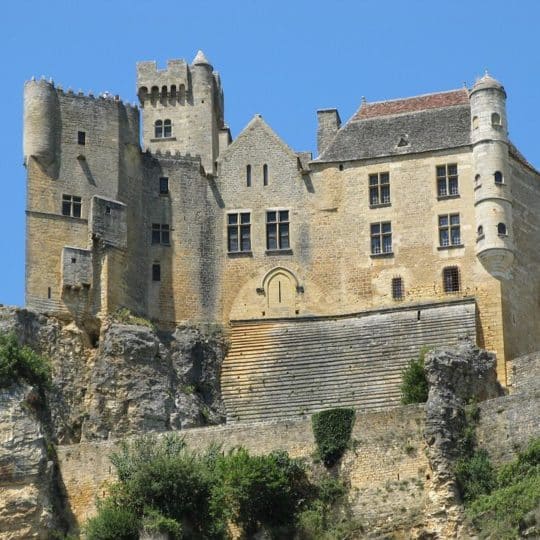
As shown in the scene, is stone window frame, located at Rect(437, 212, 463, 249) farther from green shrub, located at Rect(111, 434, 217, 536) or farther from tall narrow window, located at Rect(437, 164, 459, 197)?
green shrub, located at Rect(111, 434, 217, 536)

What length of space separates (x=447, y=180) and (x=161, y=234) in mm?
9861

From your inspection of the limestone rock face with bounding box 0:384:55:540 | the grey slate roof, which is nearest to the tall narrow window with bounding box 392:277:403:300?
the grey slate roof

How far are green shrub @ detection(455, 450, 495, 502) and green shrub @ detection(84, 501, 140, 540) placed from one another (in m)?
8.75

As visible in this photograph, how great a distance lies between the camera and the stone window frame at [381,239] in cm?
6291

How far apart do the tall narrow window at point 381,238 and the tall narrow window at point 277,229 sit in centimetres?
301

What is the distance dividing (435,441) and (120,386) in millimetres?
12102

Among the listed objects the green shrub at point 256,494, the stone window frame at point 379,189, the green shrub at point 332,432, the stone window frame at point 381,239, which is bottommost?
the green shrub at point 256,494

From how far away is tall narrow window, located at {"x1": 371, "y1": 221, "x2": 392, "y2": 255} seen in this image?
6295 cm

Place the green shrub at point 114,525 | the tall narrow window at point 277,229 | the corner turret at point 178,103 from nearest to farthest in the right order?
the green shrub at point 114,525, the tall narrow window at point 277,229, the corner turret at point 178,103

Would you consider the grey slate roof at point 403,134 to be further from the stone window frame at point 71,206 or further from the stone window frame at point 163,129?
the stone window frame at point 71,206

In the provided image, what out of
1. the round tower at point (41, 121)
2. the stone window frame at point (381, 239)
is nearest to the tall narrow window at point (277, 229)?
the stone window frame at point (381, 239)

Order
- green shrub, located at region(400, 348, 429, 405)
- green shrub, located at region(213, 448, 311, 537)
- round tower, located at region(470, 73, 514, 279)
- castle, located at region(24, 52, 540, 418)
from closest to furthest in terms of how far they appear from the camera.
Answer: green shrub, located at region(213, 448, 311, 537), green shrub, located at region(400, 348, 429, 405), castle, located at region(24, 52, 540, 418), round tower, located at region(470, 73, 514, 279)

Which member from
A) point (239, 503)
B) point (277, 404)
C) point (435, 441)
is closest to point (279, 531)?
point (239, 503)

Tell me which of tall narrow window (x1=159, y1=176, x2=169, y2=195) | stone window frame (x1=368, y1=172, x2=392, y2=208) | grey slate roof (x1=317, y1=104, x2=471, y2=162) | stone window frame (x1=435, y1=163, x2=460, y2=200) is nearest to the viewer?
stone window frame (x1=435, y1=163, x2=460, y2=200)
